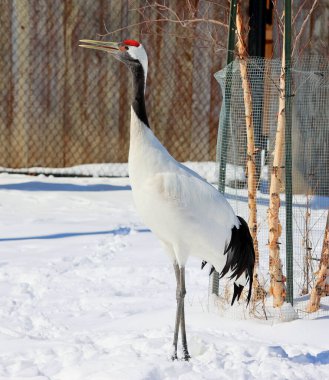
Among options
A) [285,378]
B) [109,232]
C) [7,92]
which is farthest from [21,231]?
[285,378]

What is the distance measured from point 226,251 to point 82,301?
135 cm

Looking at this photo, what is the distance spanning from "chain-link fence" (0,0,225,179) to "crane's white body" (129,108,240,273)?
4938 millimetres

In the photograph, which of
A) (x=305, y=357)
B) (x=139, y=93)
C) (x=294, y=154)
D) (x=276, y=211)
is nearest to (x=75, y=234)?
(x=294, y=154)

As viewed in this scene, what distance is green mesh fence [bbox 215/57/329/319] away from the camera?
4.87m

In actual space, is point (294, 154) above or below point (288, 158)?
below

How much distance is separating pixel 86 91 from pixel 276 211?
4734mm

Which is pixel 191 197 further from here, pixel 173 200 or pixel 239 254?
pixel 239 254

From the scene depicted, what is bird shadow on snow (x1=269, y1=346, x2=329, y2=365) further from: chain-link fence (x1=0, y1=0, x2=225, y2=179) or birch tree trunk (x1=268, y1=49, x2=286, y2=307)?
chain-link fence (x1=0, y1=0, x2=225, y2=179)

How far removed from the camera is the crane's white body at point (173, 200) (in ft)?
13.0

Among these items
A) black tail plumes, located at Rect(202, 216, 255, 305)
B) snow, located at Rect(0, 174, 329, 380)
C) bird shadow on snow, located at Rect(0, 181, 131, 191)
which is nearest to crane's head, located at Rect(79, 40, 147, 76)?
black tail plumes, located at Rect(202, 216, 255, 305)

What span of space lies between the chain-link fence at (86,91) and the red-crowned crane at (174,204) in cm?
483

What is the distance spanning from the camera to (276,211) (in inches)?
186

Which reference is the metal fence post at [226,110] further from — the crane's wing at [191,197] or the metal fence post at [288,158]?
the crane's wing at [191,197]

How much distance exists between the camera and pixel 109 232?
22.7 ft
